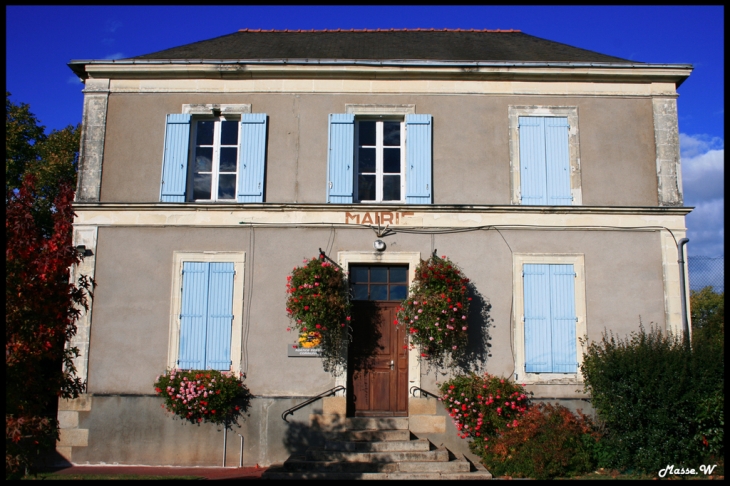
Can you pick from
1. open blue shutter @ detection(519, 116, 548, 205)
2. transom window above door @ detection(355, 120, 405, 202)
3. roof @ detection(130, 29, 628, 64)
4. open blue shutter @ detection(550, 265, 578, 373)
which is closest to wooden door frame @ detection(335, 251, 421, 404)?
transom window above door @ detection(355, 120, 405, 202)

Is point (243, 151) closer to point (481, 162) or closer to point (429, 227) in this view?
point (429, 227)

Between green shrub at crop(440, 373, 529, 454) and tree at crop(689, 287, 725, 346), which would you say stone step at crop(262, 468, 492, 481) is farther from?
tree at crop(689, 287, 725, 346)

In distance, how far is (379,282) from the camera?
9.11 m

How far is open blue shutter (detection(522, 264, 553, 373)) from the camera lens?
873cm

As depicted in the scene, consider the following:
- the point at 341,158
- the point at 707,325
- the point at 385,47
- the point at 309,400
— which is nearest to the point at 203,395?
the point at 309,400

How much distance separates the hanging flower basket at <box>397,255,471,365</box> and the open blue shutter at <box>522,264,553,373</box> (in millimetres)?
963

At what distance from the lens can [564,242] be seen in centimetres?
902

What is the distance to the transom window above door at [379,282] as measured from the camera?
9.07 metres

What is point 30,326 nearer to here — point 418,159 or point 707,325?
point 418,159

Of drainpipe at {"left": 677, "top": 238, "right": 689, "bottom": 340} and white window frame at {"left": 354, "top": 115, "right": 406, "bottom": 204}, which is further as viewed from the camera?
white window frame at {"left": 354, "top": 115, "right": 406, "bottom": 204}

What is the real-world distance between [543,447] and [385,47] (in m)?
7.03

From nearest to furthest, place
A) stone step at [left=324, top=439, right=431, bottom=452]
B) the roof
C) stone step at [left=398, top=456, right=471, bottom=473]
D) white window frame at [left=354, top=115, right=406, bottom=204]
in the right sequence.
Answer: stone step at [left=398, top=456, right=471, bottom=473] < stone step at [left=324, top=439, right=431, bottom=452] < white window frame at [left=354, top=115, right=406, bottom=204] < the roof
